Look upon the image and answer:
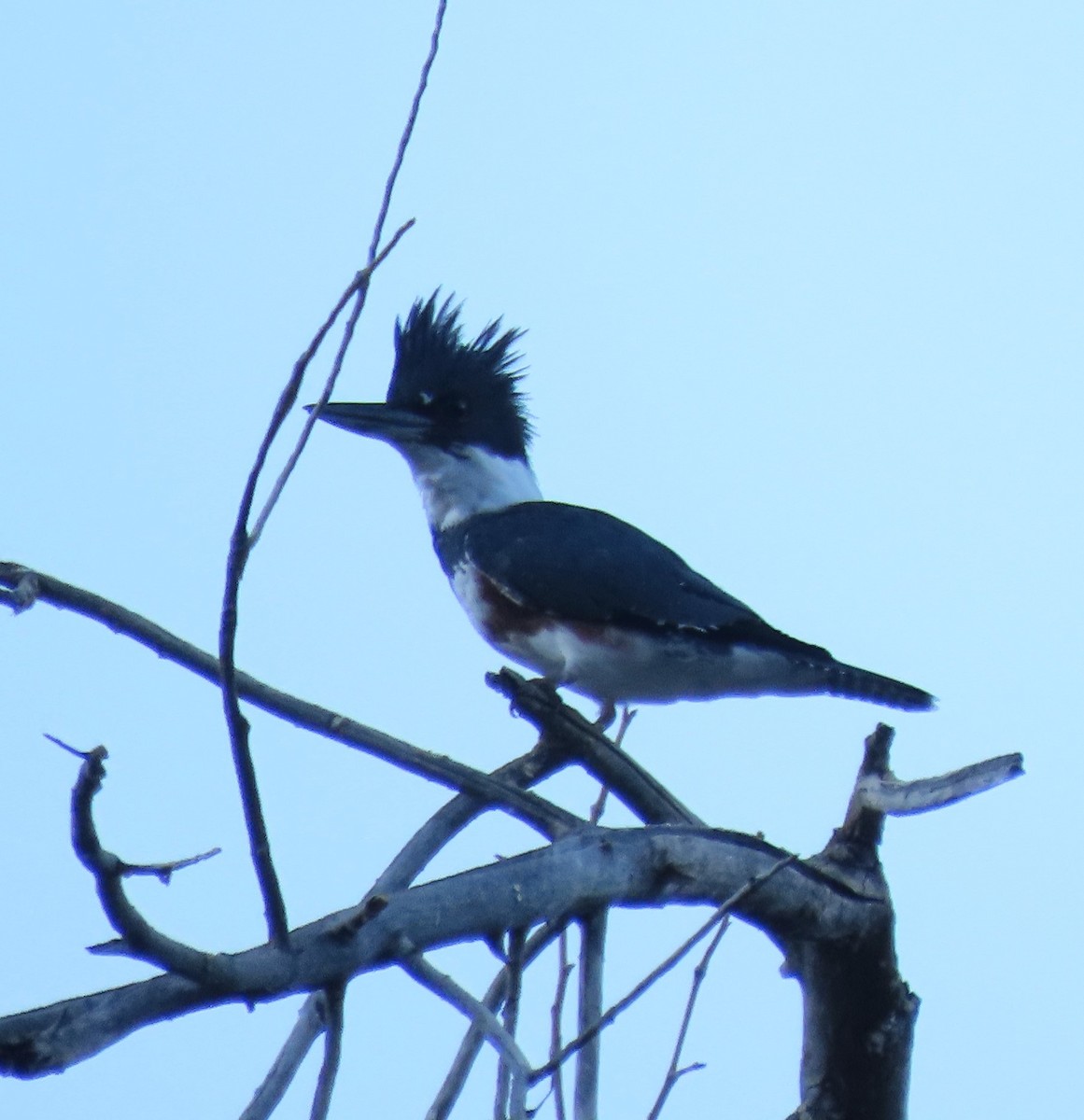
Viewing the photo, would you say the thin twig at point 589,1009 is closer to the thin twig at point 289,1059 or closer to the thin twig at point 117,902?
the thin twig at point 289,1059

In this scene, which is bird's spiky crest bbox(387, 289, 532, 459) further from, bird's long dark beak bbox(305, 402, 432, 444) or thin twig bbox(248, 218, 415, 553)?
thin twig bbox(248, 218, 415, 553)

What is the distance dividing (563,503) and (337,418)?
2.43ft

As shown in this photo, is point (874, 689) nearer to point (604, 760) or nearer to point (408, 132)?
point (604, 760)

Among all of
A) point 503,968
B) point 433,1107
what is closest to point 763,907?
point 503,968

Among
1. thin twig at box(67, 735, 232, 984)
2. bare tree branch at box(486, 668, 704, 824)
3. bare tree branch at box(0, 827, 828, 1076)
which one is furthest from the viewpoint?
bare tree branch at box(486, 668, 704, 824)

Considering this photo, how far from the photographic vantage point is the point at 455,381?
5.07 meters

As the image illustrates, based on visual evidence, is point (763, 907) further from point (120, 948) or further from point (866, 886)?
point (120, 948)

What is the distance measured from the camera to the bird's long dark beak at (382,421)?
484 cm

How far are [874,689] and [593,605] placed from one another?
29.1 inches

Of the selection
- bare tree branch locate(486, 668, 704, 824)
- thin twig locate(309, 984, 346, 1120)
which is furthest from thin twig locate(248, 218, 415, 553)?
bare tree branch locate(486, 668, 704, 824)

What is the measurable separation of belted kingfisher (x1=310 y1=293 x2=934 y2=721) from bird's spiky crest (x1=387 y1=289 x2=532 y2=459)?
9 centimetres

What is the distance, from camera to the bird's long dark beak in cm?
484

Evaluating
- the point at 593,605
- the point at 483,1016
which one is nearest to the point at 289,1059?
the point at 483,1016

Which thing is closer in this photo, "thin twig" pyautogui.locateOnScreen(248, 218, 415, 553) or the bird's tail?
"thin twig" pyautogui.locateOnScreen(248, 218, 415, 553)
